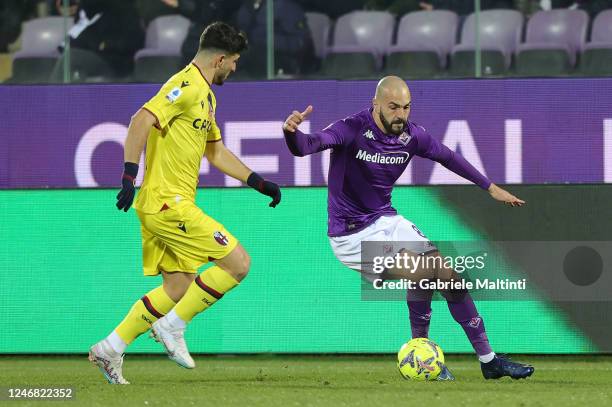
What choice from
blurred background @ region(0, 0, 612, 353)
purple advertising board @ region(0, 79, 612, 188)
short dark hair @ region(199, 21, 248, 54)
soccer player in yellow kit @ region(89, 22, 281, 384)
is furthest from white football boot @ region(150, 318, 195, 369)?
purple advertising board @ region(0, 79, 612, 188)

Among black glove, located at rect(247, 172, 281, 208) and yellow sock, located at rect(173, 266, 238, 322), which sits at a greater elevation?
black glove, located at rect(247, 172, 281, 208)

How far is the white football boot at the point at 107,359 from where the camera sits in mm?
7480

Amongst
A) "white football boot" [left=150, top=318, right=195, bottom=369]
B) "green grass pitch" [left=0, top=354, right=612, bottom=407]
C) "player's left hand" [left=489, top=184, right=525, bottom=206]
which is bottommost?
"green grass pitch" [left=0, top=354, right=612, bottom=407]

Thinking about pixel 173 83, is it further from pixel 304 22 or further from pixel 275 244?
pixel 304 22

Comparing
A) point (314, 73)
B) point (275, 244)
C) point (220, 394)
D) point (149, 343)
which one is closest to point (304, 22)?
point (314, 73)

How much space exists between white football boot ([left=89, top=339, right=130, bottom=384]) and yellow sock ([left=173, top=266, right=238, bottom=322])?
17.2 inches

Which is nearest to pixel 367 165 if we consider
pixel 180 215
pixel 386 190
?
pixel 386 190

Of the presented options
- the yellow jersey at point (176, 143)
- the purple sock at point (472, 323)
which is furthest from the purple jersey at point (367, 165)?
the yellow jersey at point (176, 143)

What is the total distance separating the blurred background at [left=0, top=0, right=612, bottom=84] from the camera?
11.5 m

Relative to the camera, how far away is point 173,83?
296 inches

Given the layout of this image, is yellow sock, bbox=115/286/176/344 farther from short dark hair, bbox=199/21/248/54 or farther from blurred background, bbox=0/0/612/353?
blurred background, bbox=0/0/612/353

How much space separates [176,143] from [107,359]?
4.29ft

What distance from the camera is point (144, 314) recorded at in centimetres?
757

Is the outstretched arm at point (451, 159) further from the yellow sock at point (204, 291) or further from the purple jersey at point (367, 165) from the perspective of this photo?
the yellow sock at point (204, 291)
